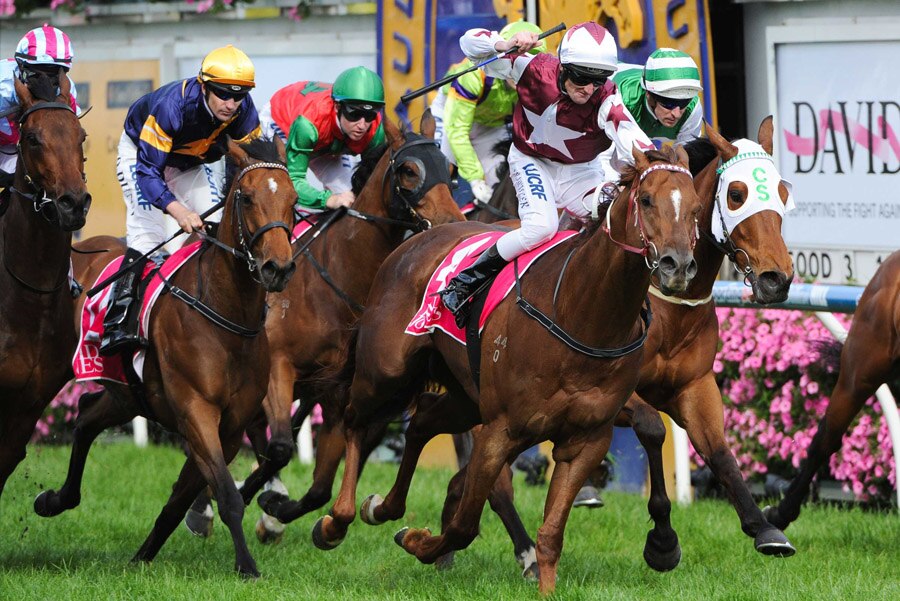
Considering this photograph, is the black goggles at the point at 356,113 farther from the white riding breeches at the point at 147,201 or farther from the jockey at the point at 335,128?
the white riding breeches at the point at 147,201

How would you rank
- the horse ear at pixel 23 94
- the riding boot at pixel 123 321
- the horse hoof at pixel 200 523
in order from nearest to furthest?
the horse ear at pixel 23 94, the riding boot at pixel 123 321, the horse hoof at pixel 200 523

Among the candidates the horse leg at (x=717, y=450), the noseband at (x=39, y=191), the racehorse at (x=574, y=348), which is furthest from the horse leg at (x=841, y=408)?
the noseband at (x=39, y=191)

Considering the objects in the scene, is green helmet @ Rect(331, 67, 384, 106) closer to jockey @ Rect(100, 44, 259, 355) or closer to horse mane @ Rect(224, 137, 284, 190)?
jockey @ Rect(100, 44, 259, 355)

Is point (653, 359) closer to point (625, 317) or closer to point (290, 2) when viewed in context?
point (625, 317)

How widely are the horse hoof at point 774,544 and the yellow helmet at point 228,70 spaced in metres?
2.91

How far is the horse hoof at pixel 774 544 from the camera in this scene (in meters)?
6.09

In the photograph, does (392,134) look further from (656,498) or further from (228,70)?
(656,498)

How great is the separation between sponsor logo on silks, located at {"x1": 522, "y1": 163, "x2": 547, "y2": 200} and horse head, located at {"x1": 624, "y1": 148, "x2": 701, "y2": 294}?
860 millimetres

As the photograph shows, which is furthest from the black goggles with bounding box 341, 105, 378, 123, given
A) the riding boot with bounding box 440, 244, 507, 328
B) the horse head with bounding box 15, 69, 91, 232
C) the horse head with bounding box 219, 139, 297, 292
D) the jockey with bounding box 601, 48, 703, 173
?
the riding boot with bounding box 440, 244, 507, 328

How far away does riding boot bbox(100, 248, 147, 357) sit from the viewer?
6.86m

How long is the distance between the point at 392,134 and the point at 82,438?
209 cm

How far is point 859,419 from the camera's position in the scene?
27.8 feet

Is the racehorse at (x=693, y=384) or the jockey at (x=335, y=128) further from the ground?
the jockey at (x=335, y=128)

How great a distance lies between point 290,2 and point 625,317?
6.16 meters
